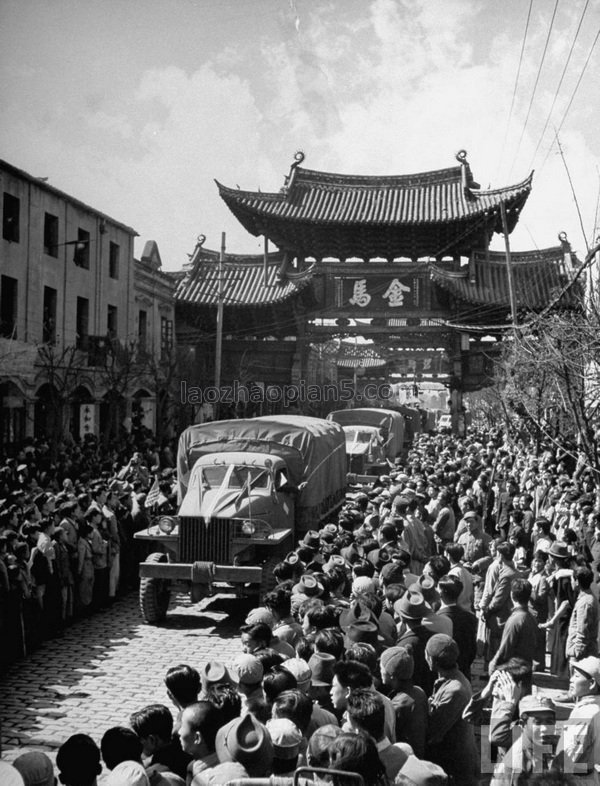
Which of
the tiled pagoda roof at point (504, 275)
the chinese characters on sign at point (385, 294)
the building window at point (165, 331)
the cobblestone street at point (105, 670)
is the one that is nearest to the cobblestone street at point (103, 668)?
the cobblestone street at point (105, 670)

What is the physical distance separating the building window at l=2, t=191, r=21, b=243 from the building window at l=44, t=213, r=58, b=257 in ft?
6.13

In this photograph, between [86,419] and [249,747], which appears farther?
[86,419]

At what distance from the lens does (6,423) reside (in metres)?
20.9

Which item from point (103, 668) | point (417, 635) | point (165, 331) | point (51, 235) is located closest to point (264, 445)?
point (103, 668)

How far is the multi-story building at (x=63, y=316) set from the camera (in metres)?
21.2

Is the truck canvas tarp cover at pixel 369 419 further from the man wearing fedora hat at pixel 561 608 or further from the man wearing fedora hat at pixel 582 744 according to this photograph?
the man wearing fedora hat at pixel 582 744

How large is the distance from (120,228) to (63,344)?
6.74 m

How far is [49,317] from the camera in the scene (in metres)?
24.2

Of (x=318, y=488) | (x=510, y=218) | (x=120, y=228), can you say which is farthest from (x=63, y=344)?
(x=510, y=218)

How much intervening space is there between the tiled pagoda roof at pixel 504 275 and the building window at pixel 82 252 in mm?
12736

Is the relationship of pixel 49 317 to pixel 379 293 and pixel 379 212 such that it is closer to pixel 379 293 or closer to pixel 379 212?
pixel 379 293

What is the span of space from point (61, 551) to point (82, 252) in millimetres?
19156

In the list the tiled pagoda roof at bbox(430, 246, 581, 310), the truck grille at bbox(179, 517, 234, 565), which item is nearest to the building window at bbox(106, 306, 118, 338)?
the tiled pagoda roof at bbox(430, 246, 581, 310)

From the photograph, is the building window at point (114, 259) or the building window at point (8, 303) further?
the building window at point (114, 259)
